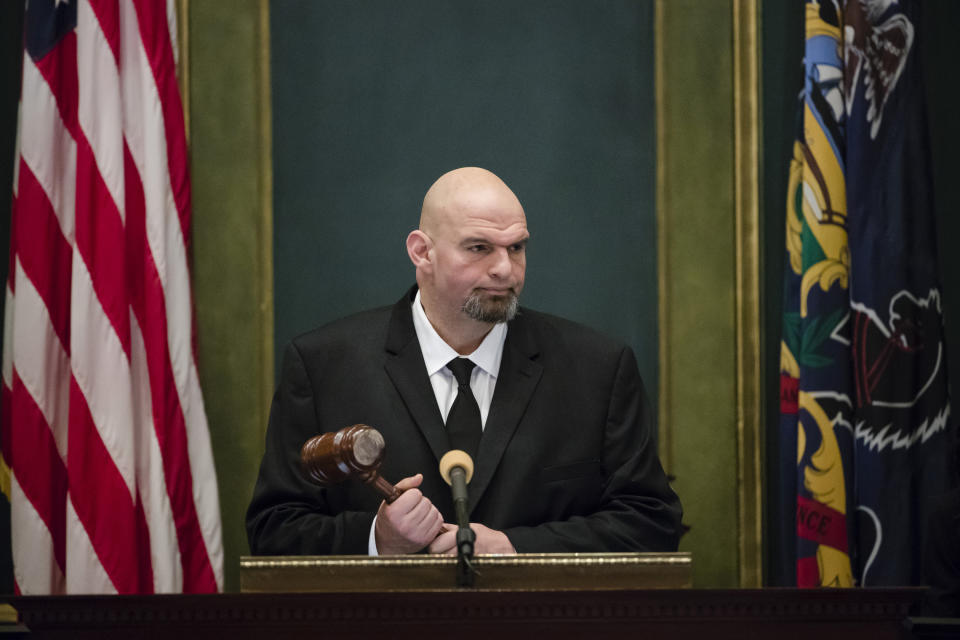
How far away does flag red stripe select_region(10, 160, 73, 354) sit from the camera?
414 cm

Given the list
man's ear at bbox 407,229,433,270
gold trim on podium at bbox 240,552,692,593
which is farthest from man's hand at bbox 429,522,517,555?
man's ear at bbox 407,229,433,270

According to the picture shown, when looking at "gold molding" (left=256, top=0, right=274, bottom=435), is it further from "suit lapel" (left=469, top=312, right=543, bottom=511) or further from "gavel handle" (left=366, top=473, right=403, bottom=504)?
"gavel handle" (left=366, top=473, right=403, bottom=504)

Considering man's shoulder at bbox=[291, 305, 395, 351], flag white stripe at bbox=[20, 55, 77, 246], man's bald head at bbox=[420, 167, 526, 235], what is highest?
flag white stripe at bbox=[20, 55, 77, 246]

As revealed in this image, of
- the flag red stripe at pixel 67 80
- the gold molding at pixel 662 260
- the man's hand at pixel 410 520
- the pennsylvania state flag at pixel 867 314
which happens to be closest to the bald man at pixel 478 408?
the man's hand at pixel 410 520

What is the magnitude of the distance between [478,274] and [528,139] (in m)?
1.75

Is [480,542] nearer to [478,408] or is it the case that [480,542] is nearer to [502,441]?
[502,441]

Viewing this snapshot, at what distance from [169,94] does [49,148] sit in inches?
18.5

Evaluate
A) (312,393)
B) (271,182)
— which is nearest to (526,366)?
(312,393)

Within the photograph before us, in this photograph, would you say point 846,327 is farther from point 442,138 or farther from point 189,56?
point 189,56

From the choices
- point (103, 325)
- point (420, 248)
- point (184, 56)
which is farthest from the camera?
point (184, 56)

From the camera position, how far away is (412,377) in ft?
10.5

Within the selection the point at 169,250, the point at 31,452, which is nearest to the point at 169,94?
the point at 169,250

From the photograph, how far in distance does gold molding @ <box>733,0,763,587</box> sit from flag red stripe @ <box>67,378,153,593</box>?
7.58 feet

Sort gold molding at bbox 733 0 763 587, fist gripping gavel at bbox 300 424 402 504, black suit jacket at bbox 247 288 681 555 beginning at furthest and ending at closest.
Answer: gold molding at bbox 733 0 763 587, black suit jacket at bbox 247 288 681 555, fist gripping gavel at bbox 300 424 402 504
